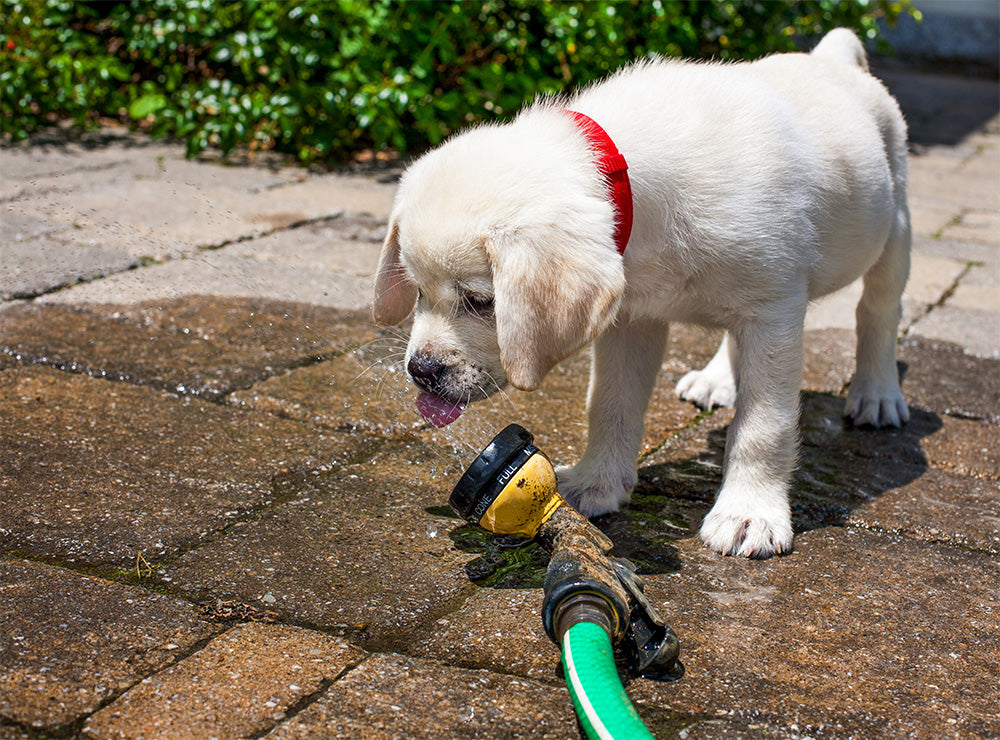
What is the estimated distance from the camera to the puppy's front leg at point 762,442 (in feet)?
8.48

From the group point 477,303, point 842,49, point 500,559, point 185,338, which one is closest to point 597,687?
point 500,559

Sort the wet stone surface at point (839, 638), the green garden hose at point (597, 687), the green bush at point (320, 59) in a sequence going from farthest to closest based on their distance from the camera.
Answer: the green bush at point (320, 59), the wet stone surface at point (839, 638), the green garden hose at point (597, 687)

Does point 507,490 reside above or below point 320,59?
below

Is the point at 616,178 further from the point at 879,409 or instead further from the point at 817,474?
the point at 879,409

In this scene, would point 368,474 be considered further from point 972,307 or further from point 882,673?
point 972,307

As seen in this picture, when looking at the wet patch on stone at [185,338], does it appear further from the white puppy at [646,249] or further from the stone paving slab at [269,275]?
the white puppy at [646,249]

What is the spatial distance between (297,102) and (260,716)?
16.7 ft

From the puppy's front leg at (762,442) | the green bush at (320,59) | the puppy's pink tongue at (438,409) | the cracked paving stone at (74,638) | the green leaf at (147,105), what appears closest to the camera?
the cracked paving stone at (74,638)

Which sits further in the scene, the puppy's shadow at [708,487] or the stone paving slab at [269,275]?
the stone paving slab at [269,275]

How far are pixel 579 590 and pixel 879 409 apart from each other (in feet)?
6.26

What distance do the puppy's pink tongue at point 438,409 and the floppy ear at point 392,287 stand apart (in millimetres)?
318

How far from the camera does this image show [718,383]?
3600 millimetres

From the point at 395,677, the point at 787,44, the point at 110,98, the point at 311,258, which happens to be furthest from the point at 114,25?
the point at 395,677

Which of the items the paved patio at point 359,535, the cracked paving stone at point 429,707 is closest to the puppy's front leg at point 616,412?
the paved patio at point 359,535
